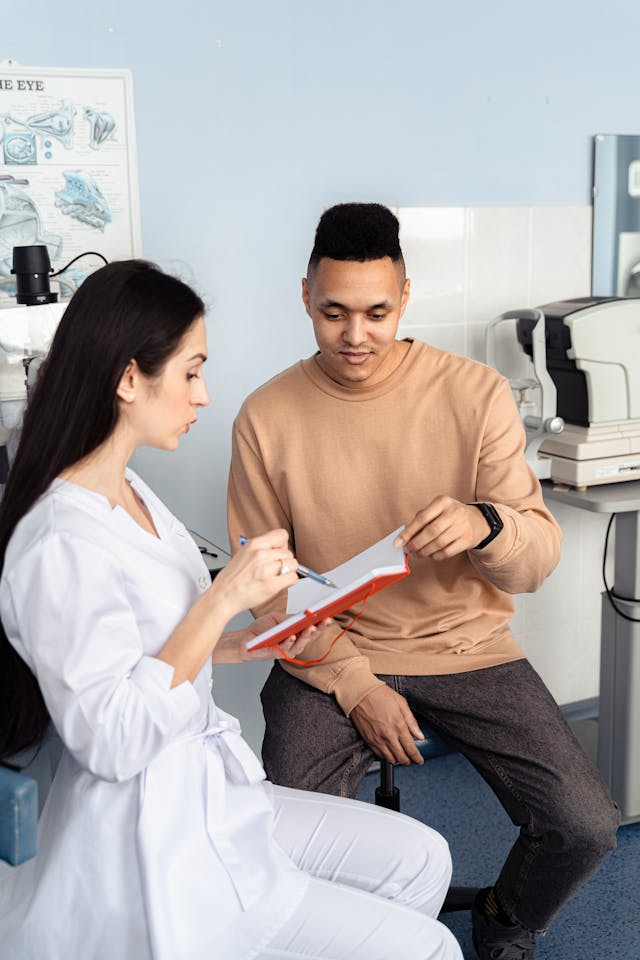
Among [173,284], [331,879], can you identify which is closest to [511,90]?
[173,284]

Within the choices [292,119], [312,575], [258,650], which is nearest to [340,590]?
[312,575]

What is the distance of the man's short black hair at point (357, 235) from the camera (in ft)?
5.60

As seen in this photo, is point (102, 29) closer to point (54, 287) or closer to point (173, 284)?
point (54, 287)

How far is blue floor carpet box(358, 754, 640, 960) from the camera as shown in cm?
→ 198

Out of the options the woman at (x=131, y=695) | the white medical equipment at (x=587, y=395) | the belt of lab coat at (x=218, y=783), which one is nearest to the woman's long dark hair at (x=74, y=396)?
the woman at (x=131, y=695)

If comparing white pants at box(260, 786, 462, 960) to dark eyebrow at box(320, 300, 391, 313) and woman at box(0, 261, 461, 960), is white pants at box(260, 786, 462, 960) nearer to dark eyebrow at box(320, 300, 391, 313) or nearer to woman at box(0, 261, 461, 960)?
Answer: woman at box(0, 261, 461, 960)

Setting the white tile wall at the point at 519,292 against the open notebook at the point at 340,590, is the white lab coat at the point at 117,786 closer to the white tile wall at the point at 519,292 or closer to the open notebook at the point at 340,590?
the open notebook at the point at 340,590

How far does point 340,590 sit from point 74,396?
0.41m

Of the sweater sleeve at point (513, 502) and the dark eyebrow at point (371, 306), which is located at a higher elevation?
the dark eyebrow at point (371, 306)

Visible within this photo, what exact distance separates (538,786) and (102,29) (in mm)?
1675

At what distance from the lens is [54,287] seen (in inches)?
85.5

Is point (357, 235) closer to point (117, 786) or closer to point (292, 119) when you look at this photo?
point (292, 119)

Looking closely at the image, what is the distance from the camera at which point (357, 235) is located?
1.71 m

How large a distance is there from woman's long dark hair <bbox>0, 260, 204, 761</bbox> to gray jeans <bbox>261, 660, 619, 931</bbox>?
0.58 meters
